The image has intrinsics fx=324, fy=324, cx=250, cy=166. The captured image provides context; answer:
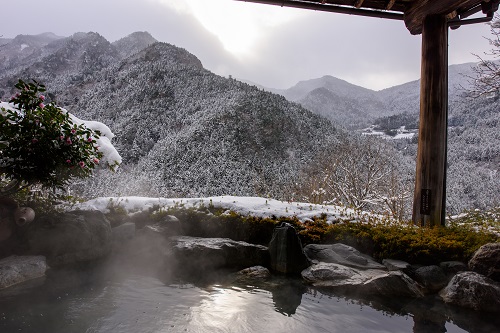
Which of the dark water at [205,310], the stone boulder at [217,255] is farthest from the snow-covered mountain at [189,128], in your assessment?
the dark water at [205,310]

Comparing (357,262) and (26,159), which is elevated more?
(26,159)

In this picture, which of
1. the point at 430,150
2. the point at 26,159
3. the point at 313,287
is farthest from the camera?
the point at 430,150

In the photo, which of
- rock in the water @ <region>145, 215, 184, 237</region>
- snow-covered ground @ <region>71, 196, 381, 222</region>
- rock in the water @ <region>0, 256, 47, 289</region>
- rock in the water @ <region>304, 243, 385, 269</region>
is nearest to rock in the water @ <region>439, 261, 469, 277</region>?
rock in the water @ <region>304, 243, 385, 269</region>

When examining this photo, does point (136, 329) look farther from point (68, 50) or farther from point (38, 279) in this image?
point (68, 50)

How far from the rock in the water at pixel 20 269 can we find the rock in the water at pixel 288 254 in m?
3.88

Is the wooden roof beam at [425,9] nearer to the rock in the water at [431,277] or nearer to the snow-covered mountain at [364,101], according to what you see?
the rock in the water at [431,277]

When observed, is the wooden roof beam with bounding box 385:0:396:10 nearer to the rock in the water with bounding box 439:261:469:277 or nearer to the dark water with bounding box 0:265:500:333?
the rock in the water with bounding box 439:261:469:277

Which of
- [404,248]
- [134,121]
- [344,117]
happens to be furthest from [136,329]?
[344,117]

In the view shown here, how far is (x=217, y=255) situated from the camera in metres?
Result: 5.79

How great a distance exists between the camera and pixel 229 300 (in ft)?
14.2

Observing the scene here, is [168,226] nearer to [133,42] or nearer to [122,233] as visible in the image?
[122,233]

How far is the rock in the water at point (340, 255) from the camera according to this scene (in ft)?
17.8

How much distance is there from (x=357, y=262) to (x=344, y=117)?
64.3 metres

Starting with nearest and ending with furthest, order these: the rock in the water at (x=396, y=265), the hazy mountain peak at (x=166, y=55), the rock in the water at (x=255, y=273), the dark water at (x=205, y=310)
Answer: the dark water at (x=205, y=310)
the rock in the water at (x=396, y=265)
the rock in the water at (x=255, y=273)
the hazy mountain peak at (x=166, y=55)
